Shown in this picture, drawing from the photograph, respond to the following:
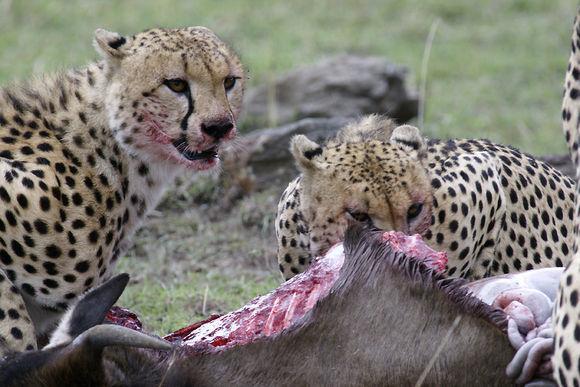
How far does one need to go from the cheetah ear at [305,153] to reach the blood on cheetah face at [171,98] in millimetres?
245

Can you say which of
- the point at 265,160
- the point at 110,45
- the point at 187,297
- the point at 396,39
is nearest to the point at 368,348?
the point at 110,45

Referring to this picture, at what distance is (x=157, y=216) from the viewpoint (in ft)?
22.6

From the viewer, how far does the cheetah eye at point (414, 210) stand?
14.6ft

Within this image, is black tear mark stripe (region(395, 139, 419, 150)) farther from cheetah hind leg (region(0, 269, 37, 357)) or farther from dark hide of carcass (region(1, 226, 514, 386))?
cheetah hind leg (region(0, 269, 37, 357))

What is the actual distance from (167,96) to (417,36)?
21.5ft

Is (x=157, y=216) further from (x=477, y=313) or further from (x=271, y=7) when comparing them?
(x=271, y=7)

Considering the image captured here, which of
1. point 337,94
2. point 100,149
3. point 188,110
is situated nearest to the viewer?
point 188,110

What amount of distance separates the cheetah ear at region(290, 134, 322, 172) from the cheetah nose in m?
0.27

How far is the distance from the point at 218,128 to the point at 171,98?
0.20 metres

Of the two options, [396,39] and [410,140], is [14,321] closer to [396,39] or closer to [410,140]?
[410,140]

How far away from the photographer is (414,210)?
447cm

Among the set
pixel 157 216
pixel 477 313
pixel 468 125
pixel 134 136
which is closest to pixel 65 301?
pixel 134 136

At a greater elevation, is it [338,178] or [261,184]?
[338,178]

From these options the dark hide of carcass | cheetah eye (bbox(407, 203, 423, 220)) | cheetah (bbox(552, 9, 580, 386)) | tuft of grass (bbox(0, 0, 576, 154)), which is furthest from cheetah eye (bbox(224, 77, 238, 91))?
tuft of grass (bbox(0, 0, 576, 154))
